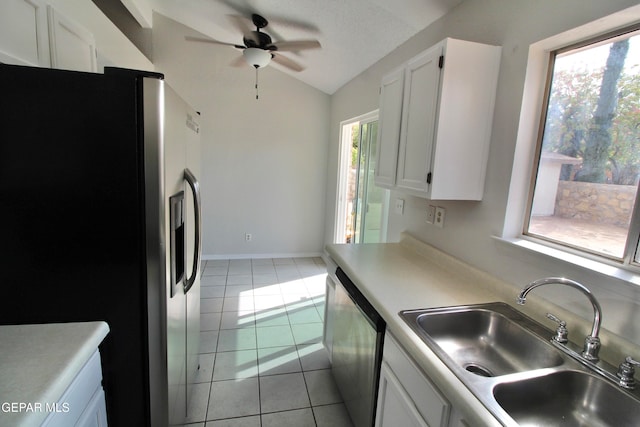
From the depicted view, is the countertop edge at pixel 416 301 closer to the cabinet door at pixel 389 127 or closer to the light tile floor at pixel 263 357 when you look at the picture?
the cabinet door at pixel 389 127

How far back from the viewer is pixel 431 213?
198 centimetres

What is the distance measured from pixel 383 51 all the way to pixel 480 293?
2.13 meters

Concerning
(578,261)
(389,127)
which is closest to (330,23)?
(389,127)

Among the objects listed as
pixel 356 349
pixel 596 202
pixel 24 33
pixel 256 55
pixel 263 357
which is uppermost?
pixel 256 55

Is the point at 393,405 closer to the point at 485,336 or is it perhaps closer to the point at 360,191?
the point at 485,336

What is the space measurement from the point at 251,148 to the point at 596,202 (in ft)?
12.8

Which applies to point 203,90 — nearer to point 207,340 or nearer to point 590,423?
point 207,340

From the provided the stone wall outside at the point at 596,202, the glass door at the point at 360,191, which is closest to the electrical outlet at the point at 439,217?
the stone wall outside at the point at 596,202

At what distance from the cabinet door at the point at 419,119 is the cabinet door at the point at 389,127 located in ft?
0.20

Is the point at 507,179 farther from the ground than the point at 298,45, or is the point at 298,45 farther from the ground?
the point at 298,45

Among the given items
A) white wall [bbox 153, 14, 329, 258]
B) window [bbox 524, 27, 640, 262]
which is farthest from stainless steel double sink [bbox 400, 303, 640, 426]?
white wall [bbox 153, 14, 329, 258]

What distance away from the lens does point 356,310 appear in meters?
1.56

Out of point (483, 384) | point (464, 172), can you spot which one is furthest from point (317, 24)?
point (483, 384)

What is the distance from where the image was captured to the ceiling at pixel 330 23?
206cm
